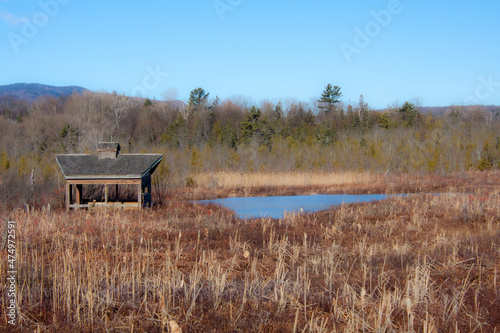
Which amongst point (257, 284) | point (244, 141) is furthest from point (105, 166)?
point (244, 141)

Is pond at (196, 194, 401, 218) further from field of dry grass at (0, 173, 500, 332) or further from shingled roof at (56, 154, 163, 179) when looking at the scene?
field of dry grass at (0, 173, 500, 332)

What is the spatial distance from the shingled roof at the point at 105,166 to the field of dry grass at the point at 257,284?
3.01 m

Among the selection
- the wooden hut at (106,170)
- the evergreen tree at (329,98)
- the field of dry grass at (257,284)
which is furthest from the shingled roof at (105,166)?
the evergreen tree at (329,98)

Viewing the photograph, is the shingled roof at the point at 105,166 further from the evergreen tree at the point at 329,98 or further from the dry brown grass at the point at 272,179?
the evergreen tree at the point at 329,98

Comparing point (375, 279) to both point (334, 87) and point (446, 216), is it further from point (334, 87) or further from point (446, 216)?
point (334, 87)

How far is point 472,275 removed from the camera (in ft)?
20.8

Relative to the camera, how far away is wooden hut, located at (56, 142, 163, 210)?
13062 mm

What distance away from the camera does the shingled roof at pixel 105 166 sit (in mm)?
13047

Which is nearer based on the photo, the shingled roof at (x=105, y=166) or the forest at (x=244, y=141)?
the shingled roof at (x=105, y=166)

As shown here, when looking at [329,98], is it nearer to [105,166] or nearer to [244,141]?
[244,141]

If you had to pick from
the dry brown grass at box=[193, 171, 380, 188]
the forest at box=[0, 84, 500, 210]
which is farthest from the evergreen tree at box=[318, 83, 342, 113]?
the dry brown grass at box=[193, 171, 380, 188]

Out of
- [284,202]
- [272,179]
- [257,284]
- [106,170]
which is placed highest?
[106,170]

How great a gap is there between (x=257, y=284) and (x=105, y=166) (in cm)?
894

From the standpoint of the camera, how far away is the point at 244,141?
142ft
